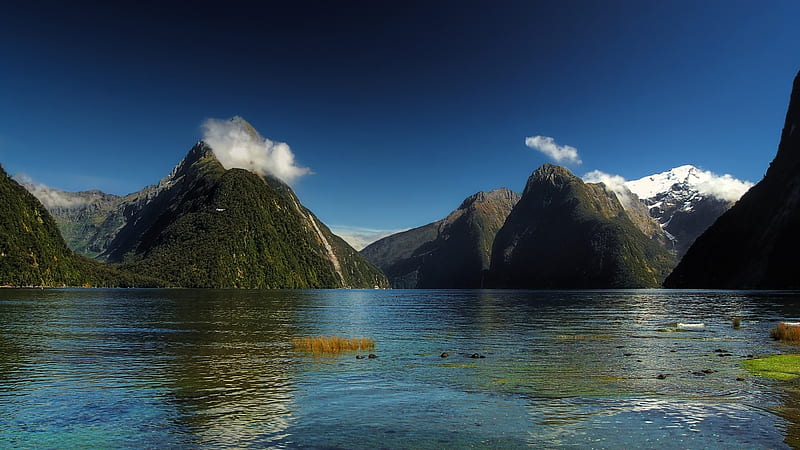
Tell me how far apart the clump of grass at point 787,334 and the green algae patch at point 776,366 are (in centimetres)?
1555

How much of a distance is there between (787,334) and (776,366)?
Answer: 22.2m

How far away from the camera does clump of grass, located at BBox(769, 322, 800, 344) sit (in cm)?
5656

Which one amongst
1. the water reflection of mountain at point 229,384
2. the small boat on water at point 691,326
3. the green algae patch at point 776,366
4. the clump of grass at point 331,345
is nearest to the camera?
the water reflection of mountain at point 229,384

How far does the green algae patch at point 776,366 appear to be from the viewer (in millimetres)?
36281

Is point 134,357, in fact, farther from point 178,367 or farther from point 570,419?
point 570,419

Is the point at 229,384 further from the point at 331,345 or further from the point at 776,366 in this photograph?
the point at 776,366

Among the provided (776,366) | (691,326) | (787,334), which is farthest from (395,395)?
(691,326)

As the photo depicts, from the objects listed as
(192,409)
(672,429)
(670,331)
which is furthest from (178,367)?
(670,331)

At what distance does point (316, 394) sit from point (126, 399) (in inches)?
386

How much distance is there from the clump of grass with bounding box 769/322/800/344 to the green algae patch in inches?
612

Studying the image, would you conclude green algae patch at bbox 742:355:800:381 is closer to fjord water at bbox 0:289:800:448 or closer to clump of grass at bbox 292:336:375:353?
fjord water at bbox 0:289:800:448

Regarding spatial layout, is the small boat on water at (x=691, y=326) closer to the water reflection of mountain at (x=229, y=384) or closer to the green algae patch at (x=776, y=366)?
the green algae patch at (x=776, y=366)

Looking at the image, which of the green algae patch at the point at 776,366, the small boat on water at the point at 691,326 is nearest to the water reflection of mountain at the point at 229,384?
the green algae patch at the point at 776,366

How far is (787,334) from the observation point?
2264 inches
